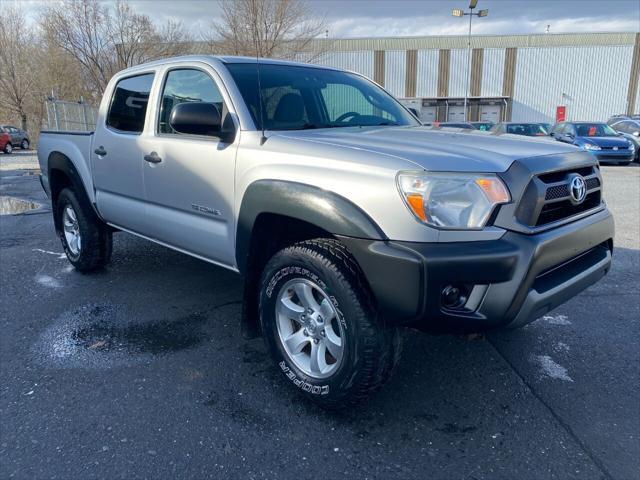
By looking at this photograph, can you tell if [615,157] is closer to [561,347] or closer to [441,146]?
[561,347]

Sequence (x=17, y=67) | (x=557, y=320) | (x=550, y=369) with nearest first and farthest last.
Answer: (x=550, y=369)
(x=557, y=320)
(x=17, y=67)

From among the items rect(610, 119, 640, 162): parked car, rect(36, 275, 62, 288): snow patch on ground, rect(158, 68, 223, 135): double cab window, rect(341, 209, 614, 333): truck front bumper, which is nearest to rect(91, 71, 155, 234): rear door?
rect(158, 68, 223, 135): double cab window

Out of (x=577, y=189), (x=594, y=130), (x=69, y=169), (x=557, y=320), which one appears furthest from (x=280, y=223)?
(x=594, y=130)

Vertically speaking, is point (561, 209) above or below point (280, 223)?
above

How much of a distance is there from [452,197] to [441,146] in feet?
1.39

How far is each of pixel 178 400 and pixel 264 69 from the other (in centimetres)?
228

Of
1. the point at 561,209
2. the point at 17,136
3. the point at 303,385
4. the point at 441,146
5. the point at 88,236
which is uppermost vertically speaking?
the point at 441,146

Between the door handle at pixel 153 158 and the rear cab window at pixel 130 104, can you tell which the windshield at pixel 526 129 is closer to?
the rear cab window at pixel 130 104

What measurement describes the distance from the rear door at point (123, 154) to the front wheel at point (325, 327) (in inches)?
66.6

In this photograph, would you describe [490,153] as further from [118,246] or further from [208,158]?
[118,246]

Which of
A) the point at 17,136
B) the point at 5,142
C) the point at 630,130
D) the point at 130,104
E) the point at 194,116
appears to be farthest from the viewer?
the point at 17,136

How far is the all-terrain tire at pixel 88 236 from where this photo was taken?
16.2 ft

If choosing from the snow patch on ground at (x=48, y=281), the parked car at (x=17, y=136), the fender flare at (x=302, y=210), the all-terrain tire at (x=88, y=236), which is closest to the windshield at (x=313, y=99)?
the fender flare at (x=302, y=210)

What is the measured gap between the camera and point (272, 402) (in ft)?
9.35
